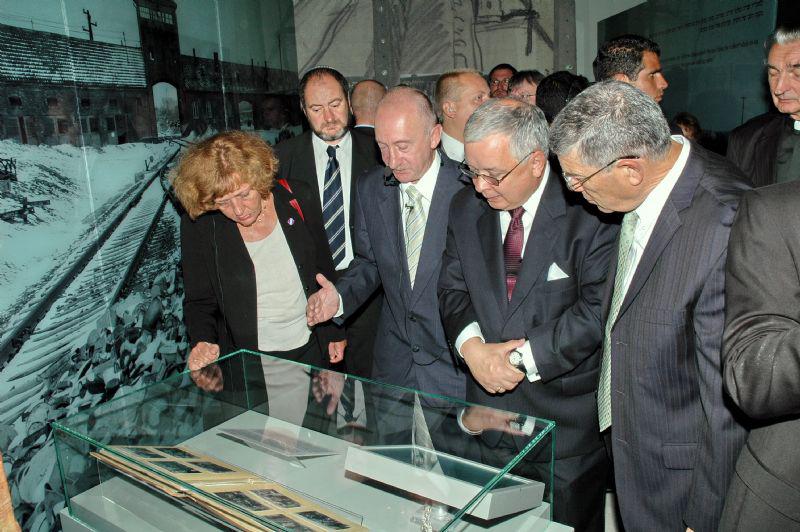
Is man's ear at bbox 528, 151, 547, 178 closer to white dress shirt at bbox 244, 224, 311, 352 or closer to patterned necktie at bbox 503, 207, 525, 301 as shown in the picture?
patterned necktie at bbox 503, 207, 525, 301

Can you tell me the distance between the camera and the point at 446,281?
92.5 inches

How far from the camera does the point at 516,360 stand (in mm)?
2051

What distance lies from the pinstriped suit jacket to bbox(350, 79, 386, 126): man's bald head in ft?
10.8

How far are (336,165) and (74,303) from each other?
62.9 inches

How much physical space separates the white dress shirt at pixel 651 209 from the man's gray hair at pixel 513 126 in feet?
1.46

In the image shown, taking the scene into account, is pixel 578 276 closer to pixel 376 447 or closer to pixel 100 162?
pixel 376 447

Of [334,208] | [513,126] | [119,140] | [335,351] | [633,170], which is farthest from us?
[334,208]

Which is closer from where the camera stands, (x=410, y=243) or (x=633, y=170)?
(x=633, y=170)

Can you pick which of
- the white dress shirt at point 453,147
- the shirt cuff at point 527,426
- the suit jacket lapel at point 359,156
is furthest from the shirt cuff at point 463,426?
the white dress shirt at point 453,147

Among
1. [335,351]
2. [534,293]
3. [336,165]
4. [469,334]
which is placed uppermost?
[336,165]

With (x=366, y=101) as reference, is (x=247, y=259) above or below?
below

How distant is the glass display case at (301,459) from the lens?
1.46 m

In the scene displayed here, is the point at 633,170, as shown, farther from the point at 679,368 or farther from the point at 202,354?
the point at 202,354

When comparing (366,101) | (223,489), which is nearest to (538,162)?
(223,489)
